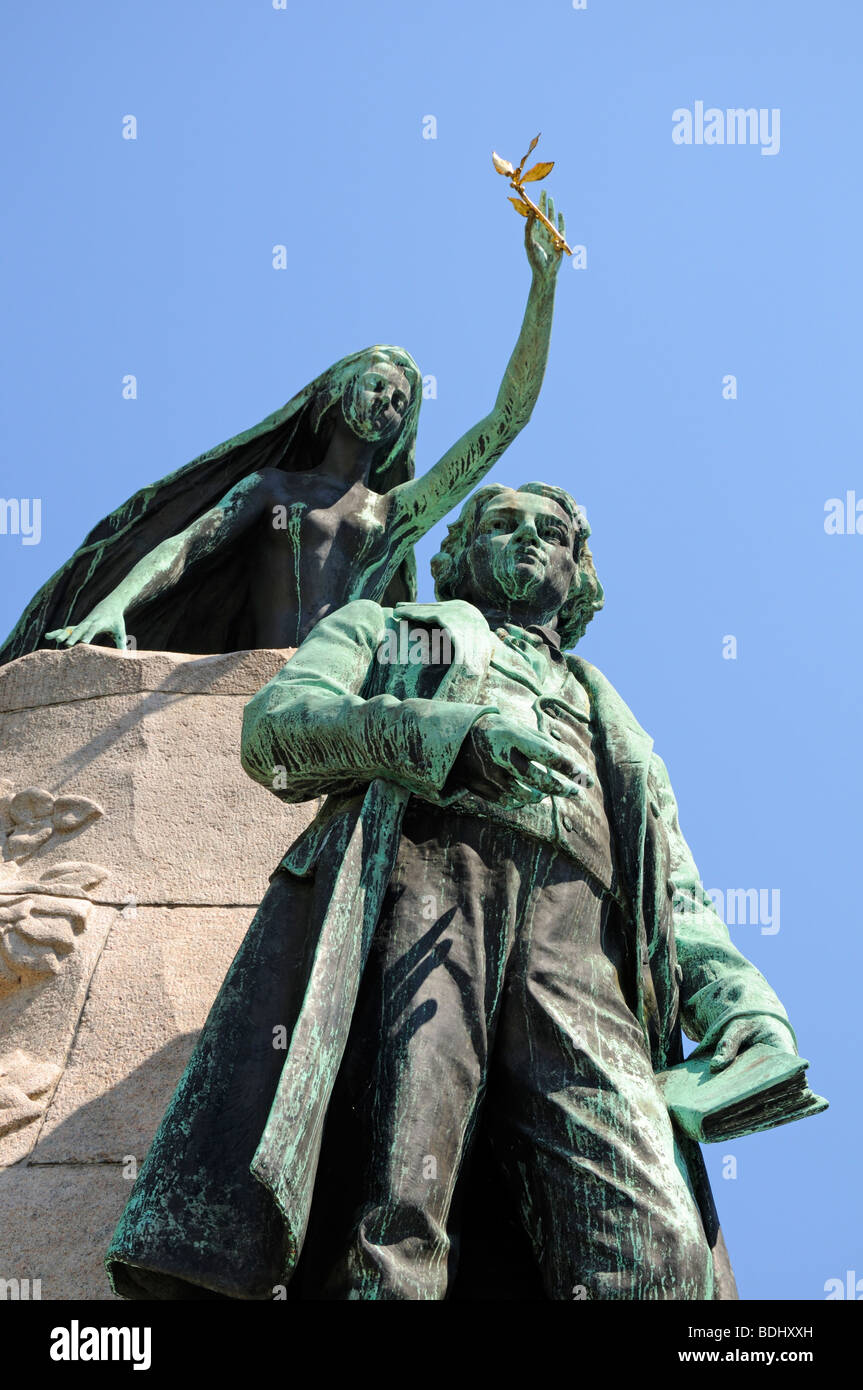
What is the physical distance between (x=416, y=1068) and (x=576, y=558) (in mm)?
2023

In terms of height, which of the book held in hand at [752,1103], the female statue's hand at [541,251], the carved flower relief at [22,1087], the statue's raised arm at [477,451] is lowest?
the carved flower relief at [22,1087]

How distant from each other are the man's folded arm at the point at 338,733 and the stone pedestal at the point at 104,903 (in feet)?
3.62

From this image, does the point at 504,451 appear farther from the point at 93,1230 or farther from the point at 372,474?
the point at 93,1230

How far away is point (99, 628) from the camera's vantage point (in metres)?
7.67

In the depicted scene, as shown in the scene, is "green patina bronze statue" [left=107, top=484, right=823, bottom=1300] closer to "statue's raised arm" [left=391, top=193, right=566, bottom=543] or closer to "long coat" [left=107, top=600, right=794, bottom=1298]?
"long coat" [left=107, top=600, right=794, bottom=1298]

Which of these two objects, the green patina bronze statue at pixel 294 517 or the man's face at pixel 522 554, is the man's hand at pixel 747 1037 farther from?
the green patina bronze statue at pixel 294 517

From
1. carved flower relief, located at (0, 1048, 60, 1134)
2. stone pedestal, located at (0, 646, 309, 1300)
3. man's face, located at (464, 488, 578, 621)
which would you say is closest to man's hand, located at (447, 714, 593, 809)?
man's face, located at (464, 488, 578, 621)

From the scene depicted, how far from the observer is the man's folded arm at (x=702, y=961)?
562cm

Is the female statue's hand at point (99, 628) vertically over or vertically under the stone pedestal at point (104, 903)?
over

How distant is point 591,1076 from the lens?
5215 mm

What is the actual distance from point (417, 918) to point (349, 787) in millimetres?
369

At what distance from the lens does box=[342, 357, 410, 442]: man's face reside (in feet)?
27.7

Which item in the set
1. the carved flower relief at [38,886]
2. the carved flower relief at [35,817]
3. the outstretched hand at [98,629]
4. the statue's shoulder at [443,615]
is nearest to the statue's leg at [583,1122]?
the statue's shoulder at [443,615]

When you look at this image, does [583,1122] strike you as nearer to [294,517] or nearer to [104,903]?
[104,903]
